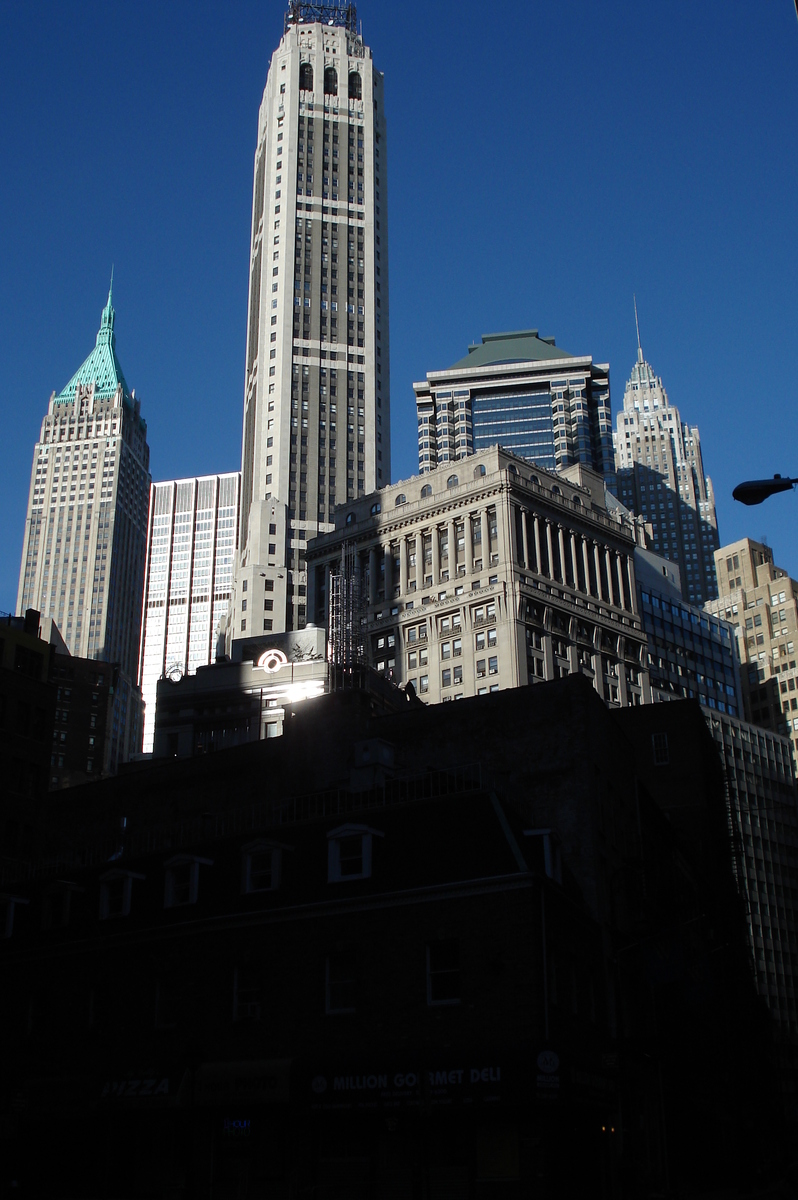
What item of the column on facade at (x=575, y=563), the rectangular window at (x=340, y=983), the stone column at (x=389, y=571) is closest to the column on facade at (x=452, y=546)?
the stone column at (x=389, y=571)

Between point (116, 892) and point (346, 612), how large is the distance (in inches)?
3502

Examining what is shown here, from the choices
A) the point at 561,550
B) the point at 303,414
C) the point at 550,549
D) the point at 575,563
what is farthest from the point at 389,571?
the point at 303,414

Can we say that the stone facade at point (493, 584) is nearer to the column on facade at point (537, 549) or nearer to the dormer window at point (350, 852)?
the column on facade at point (537, 549)

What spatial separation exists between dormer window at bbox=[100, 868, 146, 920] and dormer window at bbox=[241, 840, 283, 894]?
15.9ft

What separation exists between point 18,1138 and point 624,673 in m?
98.7

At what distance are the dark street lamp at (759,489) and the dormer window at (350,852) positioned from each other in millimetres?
24285

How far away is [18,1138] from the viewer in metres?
43.1

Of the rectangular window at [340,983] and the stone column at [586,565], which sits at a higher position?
the stone column at [586,565]

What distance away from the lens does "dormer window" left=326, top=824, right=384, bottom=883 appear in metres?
41.6

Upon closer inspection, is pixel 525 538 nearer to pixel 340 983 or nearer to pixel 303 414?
pixel 303 414

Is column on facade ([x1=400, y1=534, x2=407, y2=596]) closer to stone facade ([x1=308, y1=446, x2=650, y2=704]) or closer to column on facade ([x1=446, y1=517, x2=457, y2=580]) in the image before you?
stone facade ([x1=308, y1=446, x2=650, y2=704])

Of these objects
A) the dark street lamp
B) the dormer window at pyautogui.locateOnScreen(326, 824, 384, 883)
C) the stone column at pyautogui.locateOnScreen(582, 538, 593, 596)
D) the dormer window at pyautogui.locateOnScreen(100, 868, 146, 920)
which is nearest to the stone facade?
the stone column at pyautogui.locateOnScreen(582, 538, 593, 596)

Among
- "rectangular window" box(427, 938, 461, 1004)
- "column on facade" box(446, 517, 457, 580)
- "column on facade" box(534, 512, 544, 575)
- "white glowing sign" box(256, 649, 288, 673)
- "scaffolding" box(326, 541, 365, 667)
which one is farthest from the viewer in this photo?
"column on facade" box(446, 517, 457, 580)

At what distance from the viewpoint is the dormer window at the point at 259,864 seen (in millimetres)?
43312
